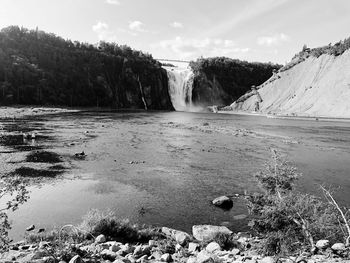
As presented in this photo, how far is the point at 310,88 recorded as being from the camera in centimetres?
10531

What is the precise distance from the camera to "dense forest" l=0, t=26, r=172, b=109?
109438 millimetres

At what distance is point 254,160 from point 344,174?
8.05 metres

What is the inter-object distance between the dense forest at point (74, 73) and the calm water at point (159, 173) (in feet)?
231

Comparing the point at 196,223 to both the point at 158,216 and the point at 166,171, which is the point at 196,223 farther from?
the point at 166,171

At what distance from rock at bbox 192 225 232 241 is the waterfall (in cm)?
14498

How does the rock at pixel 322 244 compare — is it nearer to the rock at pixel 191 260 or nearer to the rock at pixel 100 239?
the rock at pixel 191 260

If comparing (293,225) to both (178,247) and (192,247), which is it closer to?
(192,247)

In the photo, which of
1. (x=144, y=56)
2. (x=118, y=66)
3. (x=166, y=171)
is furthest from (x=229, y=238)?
(x=144, y=56)

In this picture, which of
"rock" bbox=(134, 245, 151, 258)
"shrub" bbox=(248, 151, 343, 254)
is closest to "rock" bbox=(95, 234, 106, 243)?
"rock" bbox=(134, 245, 151, 258)

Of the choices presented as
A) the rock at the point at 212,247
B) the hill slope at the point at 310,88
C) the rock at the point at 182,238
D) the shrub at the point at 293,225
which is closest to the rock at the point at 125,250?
the rock at the point at 182,238

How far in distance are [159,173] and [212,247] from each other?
549 inches

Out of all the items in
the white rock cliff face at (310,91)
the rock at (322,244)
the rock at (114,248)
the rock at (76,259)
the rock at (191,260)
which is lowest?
the rock at (114,248)

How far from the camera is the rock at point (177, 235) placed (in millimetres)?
13298

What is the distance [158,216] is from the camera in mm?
16922
